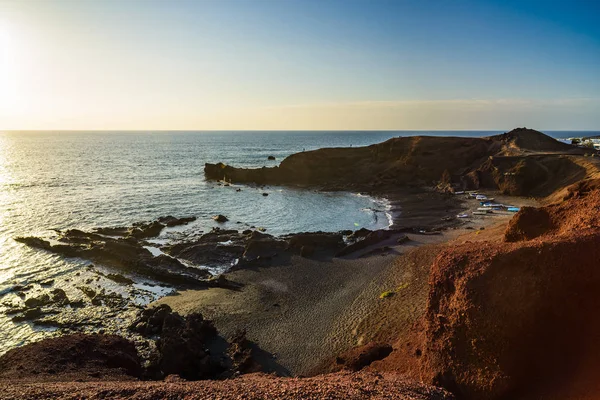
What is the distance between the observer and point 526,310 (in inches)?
521

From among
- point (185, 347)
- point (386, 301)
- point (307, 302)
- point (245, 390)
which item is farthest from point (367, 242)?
point (245, 390)

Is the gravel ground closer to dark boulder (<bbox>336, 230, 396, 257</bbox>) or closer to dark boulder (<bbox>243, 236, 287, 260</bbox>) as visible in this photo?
dark boulder (<bbox>243, 236, 287, 260</bbox>)

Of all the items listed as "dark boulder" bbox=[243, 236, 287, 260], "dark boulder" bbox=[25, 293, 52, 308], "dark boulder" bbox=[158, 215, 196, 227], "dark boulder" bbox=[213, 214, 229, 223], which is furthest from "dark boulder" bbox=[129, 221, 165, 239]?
"dark boulder" bbox=[25, 293, 52, 308]

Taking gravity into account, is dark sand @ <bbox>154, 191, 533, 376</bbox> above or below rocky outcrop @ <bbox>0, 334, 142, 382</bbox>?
below

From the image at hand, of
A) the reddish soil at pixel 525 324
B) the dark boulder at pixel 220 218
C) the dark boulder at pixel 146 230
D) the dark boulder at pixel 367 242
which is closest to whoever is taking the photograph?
the reddish soil at pixel 525 324

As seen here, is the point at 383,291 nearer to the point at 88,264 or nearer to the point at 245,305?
the point at 245,305

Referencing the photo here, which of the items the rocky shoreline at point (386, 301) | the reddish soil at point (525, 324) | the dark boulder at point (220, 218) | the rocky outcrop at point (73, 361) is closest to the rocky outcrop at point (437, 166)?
the rocky shoreline at point (386, 301)

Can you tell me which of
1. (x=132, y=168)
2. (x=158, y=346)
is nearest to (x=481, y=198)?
(x=158, y=346)

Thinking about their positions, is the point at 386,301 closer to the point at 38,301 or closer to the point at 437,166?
the point at 38,301

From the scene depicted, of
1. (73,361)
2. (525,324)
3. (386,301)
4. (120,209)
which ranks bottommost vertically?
(386,301)

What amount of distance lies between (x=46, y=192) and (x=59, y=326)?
60676 millimetres

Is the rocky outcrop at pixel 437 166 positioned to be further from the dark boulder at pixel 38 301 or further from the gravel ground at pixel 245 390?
the dark boulder at pixel 38 301

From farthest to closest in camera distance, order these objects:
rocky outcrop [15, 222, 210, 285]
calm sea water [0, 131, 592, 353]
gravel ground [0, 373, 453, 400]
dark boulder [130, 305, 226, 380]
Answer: calm sea water [0, 131, 592, 353], rocky outcrop [15, 222, 210, 285], dark boulder [130, 305, 226, 380], gravel ground [0, 373, 453, 400]

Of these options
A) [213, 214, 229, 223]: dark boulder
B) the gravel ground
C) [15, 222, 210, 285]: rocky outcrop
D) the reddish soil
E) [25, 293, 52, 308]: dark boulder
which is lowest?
[25, 293, 52, 308]: dark boulder
